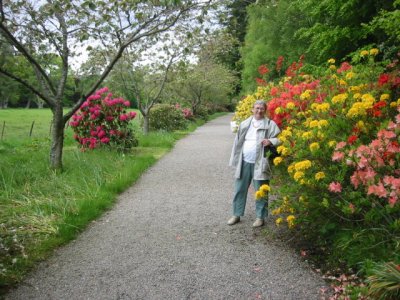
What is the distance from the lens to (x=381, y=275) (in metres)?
2.75

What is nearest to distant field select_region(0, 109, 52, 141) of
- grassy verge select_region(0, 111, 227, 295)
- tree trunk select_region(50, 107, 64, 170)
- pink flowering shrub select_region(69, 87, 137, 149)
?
pink flowering shrub select_region(69, 87, 137, 149)

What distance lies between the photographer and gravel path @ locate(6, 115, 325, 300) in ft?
11.2

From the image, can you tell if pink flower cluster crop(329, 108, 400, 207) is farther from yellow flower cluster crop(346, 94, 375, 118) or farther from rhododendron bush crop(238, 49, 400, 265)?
yellow flower cluster crop(346, 94, 375, 118)

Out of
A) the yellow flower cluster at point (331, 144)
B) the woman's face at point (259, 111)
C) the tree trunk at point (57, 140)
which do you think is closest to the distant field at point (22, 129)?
the tree trunk at point (57, 140)

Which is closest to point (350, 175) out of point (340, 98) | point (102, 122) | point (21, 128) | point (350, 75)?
point (340, 98)

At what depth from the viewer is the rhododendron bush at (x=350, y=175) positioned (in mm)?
3180

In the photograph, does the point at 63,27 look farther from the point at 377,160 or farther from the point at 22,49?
the point at 377,160

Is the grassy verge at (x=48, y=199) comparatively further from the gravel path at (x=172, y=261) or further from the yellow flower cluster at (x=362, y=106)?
the yellow flower cluster at (x=362, y=106)

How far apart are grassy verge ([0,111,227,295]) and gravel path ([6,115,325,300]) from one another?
0.62 feet

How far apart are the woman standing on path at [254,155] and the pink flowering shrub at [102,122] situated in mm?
6750

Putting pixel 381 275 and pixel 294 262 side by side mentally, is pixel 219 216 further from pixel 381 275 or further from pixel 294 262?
pixel 381 275

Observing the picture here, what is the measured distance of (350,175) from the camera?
3.70 m

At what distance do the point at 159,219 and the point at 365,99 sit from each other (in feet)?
10.5

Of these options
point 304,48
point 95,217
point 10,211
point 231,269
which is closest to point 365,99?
point 231,269
